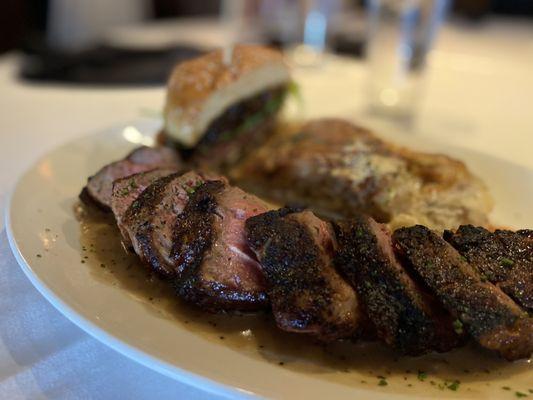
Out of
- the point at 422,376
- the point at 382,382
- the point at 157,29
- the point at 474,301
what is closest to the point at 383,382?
the point at 382,382

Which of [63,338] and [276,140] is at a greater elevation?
[276,140]

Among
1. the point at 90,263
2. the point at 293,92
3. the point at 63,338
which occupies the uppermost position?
the point at 293,92

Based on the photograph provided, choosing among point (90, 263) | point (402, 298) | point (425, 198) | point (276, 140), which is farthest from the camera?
point (276, 140)

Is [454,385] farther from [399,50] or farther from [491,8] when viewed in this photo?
[491,8]

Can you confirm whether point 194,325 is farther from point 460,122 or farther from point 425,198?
point 460,122

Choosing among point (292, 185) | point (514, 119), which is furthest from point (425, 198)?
point (514, 119)

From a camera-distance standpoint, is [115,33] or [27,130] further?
[115,33]

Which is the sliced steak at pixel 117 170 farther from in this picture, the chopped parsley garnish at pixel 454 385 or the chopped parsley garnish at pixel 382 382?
the chopped parsley garnish at pixel 454 385

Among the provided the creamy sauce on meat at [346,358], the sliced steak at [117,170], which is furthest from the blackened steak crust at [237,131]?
the creamy sauce on meat at [346,358]
